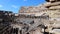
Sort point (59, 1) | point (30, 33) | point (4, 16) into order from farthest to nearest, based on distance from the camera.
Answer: point (4, 16) → point (30, 33) → point (59, 1)

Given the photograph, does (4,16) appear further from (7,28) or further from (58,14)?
(58,14)

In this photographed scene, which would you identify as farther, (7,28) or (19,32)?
(7,28)

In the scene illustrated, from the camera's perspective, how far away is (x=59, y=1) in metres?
6.62

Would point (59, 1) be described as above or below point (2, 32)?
above

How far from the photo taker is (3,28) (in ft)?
40.7

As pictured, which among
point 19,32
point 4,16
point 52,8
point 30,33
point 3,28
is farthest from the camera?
point 4,16

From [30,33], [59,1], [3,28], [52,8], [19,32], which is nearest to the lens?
[59,1]

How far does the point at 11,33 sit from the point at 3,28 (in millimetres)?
857

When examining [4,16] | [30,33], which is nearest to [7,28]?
[30,33]

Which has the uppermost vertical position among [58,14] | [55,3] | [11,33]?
[55,3]

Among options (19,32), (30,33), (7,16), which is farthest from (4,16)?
(30,33)

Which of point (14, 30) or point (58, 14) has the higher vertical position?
point (58, 14)

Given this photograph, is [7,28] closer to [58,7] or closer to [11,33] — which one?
[11,33]

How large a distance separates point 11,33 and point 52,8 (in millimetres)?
5925
